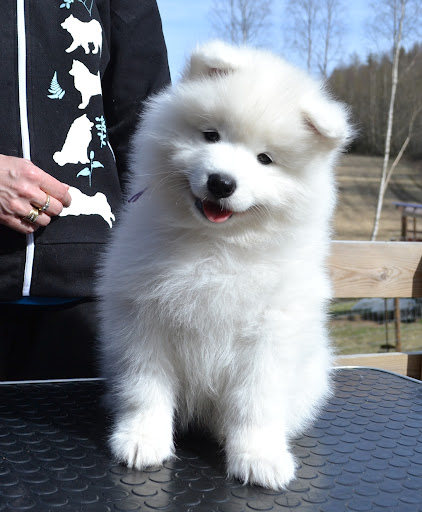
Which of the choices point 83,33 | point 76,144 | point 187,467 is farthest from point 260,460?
point 83,33

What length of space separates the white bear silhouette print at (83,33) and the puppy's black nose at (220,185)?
875 millimetres

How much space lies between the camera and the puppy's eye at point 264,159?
1254mm

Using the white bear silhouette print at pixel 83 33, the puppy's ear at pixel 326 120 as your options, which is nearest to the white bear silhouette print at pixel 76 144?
the white bear silhouette print at pixel 83 33

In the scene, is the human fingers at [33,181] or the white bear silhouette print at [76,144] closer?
the human fingers at [33,181]

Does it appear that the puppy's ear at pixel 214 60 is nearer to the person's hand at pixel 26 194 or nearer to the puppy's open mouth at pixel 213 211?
the puppy's open mouth at pixel 213 211

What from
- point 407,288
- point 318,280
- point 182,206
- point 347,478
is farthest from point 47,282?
point 407,288

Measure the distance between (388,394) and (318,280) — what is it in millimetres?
735

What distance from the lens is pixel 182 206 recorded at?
132 cm

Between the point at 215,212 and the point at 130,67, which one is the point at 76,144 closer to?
the point at 130,67

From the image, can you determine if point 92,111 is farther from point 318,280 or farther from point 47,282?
point 318,280

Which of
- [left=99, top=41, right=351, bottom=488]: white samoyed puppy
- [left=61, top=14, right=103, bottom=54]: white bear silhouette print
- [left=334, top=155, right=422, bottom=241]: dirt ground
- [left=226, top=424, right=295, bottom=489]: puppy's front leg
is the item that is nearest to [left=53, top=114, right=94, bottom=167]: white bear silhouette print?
[left=61, top=14, right=103, bottom=54]: white bear silhouette print

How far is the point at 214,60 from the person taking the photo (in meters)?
1.30

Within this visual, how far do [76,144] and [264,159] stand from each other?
2.56 ft

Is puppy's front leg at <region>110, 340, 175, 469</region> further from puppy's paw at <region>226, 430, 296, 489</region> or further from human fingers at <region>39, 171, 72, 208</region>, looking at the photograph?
human fingers at <region>39, 171, 72, 208</region>
